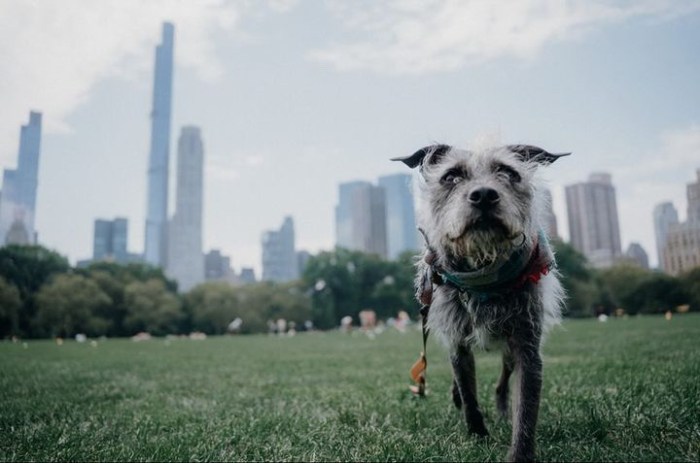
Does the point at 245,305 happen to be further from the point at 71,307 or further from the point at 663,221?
the point at 663,221

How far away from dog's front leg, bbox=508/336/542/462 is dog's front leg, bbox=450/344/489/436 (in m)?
0.54

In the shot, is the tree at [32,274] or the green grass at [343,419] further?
the tree at [32,274]

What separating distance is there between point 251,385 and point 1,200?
15.5ft

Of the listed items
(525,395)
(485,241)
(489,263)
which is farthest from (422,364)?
(485,241)

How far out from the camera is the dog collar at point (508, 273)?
3.73m

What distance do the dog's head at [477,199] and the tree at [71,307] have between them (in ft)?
123

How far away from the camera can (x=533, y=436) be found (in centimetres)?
346

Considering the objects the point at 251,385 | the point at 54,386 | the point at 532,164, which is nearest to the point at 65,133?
the point at 54,386

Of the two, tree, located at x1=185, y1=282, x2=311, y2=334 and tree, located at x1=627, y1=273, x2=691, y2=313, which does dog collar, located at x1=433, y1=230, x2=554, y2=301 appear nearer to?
tree, located at x1=627, y1=273, x2=691, y2=313

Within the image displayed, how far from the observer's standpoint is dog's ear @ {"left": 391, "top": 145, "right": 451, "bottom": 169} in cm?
445

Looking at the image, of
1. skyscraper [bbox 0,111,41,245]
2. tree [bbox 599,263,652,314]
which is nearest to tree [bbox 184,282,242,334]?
tree [bbox 599,263,652,314]

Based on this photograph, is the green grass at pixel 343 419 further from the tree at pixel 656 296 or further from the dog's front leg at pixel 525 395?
the tree at pixel 656 296

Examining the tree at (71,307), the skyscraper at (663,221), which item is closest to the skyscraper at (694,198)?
the skyscraper at (663,221)

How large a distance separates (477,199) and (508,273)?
634 millimetres
